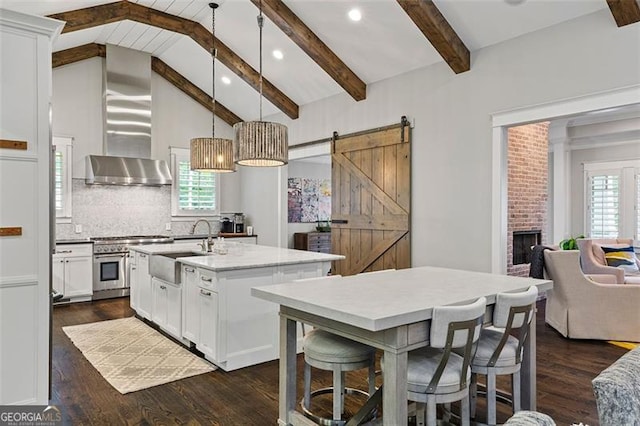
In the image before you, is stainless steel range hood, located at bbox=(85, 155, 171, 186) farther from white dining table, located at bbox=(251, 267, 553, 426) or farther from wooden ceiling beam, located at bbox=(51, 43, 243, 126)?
white dining table, located at bbox=(251, 267, 553, 426)

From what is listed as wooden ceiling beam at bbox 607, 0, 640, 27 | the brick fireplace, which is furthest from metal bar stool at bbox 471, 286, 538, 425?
the brick fireplace

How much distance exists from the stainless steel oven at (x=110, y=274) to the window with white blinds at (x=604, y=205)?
8764 mm

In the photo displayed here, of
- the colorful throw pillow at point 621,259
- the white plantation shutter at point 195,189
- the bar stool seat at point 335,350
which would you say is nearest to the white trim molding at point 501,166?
the colorful throw pillow at point 621,259

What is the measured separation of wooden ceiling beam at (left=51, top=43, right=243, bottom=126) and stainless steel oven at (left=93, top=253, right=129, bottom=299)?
3127 millimetres

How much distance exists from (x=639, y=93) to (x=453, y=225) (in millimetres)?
2186

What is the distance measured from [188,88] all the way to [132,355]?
5476 mm

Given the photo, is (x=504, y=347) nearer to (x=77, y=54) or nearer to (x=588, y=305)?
(x=588, y=305)

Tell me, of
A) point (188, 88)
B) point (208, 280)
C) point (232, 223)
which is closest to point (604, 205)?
point (232, 223)

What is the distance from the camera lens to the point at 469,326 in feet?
6.93

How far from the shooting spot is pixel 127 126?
A: 718 centimetres

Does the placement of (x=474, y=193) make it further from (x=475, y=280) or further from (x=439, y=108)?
(x=475, y=280)

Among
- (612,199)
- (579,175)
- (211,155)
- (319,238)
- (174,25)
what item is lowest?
(319,238)

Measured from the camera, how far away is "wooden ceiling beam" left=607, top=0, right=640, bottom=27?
12.0 ft

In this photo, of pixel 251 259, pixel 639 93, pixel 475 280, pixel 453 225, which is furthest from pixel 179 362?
pixel 639 93
